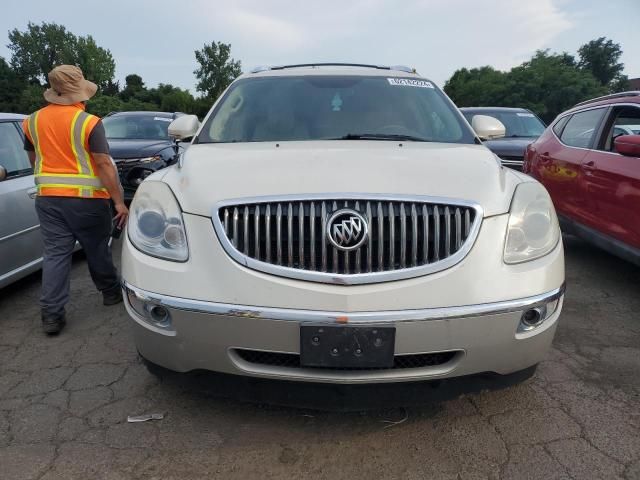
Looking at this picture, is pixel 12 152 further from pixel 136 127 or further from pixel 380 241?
pixel 136 127

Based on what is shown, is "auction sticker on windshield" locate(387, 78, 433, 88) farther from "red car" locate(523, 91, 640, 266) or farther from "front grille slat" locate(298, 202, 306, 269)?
"front grille slat" locate(298, 202, 306, 269)

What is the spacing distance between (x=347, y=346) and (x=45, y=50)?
3567 inches

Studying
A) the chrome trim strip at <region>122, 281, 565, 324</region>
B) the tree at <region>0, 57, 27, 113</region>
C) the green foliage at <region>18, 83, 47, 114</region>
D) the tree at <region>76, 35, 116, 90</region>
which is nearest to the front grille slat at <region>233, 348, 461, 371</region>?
the chrome trim strip at <region>122, 281, 565, 324</region>

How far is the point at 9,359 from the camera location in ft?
9.50

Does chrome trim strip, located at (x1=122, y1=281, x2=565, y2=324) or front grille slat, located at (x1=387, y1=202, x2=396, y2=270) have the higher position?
front grille slat, located at (x1=387, y1=202, x2=396, y2=270)

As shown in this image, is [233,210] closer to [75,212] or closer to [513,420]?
[513,420]

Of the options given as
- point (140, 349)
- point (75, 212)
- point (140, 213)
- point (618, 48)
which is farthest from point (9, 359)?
point (618, 48)

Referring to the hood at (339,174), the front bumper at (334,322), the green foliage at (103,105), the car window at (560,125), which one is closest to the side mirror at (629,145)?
the car window at (560,125)

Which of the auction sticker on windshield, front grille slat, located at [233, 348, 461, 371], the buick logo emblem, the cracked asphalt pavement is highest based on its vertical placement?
the auction sticker on windshield

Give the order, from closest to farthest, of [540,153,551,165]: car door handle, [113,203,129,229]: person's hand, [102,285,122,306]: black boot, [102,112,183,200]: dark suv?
[113,203,129,229]: person's hand < [102,285,122,306]: black boot < [540,153,551,165]: car door handle < [102,112,183,200]: dark suv

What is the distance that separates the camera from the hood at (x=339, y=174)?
1.94 metres

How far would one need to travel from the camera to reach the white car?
5.86 ft

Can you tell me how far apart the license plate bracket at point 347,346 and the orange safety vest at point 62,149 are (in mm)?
2221

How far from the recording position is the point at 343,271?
1.85m
